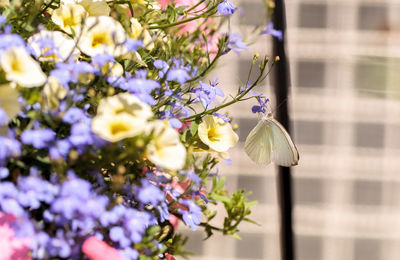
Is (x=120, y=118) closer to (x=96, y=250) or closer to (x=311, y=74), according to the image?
(x=96, y=250)

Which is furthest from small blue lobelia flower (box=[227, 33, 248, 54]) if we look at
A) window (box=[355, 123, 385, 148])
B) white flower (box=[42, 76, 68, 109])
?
window (box=[355, 123, 385, 148])

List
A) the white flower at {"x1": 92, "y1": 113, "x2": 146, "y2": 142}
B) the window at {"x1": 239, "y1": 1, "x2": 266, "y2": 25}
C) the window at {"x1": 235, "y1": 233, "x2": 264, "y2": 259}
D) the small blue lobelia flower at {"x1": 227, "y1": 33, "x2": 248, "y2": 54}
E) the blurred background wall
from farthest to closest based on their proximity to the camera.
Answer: the window at {"x1": 235, "y1": 233, "x2": 264, "y2": 259} → the blurred background wall → the window at {"x1": 239, "y1": 1, "x2": 266, "y2": 25} → the small blue lobelia flower at {"x1": 227, "y1": 33, "x2": 248, "y2": 54} → the white flower at {"x1": 92, "y1": 113, "x2": 146, "y2": 142}

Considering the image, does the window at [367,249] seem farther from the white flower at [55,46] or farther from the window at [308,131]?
the white flower at [55,46]

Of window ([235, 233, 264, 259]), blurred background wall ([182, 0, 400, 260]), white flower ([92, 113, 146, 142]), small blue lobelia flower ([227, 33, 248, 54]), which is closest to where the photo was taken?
white flower ([92, 113, 146, 142])

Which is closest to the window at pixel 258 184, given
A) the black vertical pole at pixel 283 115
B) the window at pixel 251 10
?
the window at pixel 251 10

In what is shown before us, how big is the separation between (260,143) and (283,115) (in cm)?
4

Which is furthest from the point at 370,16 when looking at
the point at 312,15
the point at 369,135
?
the point at 369,135

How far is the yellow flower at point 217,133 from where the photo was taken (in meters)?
0.50

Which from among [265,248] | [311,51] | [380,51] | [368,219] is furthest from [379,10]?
[265,248]

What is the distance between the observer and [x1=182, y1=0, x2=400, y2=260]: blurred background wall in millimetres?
2143

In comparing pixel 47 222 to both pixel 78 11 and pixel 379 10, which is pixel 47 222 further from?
pixel 379 10

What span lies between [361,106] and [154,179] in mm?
1883

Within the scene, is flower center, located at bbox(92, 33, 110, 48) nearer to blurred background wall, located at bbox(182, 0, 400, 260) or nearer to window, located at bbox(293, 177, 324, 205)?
blurred background wall, located at bbox(182, 0, 400, 260)

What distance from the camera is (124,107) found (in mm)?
387
